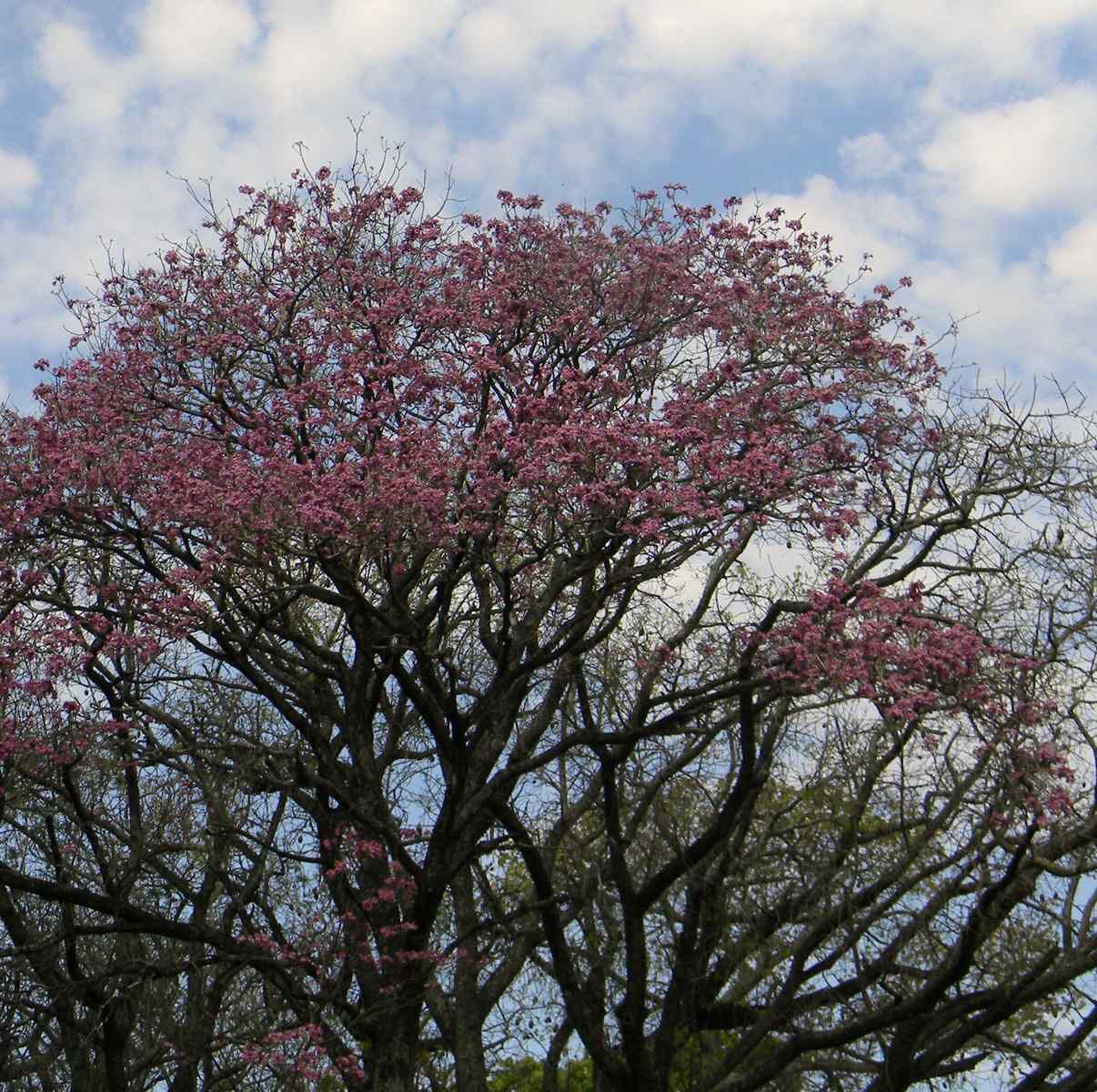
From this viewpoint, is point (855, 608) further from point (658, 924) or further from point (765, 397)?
point (658, 924)

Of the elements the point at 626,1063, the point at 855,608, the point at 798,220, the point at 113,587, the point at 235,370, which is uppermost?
the point at 798,220

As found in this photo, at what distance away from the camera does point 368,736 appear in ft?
50.4

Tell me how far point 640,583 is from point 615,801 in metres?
2.55

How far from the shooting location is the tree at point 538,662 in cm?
1285

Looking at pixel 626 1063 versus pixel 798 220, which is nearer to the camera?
pixel 626 1063

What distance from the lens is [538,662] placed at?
14062 millimetres

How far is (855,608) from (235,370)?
7.33 meters

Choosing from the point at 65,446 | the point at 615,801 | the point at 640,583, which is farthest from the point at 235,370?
the point at 615,801

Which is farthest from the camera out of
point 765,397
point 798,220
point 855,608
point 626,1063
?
point 798,220

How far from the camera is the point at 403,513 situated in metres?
12.9

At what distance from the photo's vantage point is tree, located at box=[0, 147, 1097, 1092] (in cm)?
1285

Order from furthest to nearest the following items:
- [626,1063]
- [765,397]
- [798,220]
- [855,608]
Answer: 1. [798,220]
2. [765,397]
3. [626,1063]
4. [855,608]

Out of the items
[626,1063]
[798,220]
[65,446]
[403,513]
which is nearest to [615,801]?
[626,1063]

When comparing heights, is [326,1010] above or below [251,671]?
below
